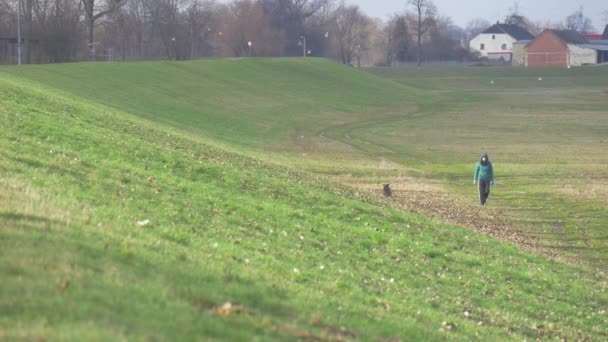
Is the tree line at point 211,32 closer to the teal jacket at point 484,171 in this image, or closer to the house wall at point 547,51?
the house wall at point 547,51

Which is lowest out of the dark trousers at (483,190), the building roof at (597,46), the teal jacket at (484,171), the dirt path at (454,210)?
the dirt path at (454,210)

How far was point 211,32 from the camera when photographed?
139 meters

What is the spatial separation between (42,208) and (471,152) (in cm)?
3870

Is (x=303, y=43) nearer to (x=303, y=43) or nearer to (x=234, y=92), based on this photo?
(x=303, y=43)

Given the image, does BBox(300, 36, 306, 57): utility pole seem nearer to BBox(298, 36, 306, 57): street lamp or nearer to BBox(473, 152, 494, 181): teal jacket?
BBox(298, 36, 306, 57): street lamp

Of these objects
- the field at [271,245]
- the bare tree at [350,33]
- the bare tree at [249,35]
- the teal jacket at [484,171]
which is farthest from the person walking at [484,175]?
the bare tree at [350,33]

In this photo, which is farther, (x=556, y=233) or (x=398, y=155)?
(x=398, y=155)

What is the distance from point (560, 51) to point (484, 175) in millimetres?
147040

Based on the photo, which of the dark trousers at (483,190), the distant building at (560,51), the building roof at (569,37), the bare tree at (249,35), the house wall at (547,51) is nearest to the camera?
the dark trousers at (483,190)

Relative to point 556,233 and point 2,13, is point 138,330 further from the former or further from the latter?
point 2,13

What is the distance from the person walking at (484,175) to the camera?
27.3 meters

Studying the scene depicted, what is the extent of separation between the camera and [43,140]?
1873cm

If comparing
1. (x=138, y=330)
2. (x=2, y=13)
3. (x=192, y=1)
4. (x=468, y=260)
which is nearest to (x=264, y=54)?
(x=192, y=1)

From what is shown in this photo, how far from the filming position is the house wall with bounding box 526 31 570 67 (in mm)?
166500
